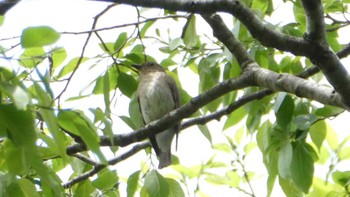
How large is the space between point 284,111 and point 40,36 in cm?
161

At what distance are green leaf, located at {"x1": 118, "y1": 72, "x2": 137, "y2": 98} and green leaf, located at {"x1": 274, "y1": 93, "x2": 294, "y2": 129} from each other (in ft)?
2.86

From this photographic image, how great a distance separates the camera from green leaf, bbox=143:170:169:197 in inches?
138

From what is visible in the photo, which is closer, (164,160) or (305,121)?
(305,121)

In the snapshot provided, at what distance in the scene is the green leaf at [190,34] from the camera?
3.92m

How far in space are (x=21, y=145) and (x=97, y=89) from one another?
5.25 feet

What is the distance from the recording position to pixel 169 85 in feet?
24.2

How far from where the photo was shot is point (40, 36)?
2021 millimetres

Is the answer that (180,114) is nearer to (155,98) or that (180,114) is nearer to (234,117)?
(234,117)

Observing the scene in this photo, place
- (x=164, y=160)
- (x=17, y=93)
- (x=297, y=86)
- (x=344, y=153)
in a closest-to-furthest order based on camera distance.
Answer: (x=17, y=93)
(x=297, y=86)
(x=344, y=153)
(x=164, y=160)

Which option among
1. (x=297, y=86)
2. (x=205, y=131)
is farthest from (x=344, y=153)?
(x=297, y=86)

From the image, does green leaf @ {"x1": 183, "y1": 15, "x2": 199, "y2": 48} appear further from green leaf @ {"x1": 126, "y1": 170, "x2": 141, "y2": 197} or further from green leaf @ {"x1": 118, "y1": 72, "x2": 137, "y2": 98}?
green leaf @ {"x1": 126, "y1": 170, "x2": 141, "y2": 197}

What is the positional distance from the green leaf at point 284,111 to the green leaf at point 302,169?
0.17 m

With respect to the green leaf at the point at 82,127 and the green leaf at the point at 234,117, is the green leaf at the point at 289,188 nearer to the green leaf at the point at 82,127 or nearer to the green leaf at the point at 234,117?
the green leaf at the point at 234,117

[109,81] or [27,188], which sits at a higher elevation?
[109,81]
